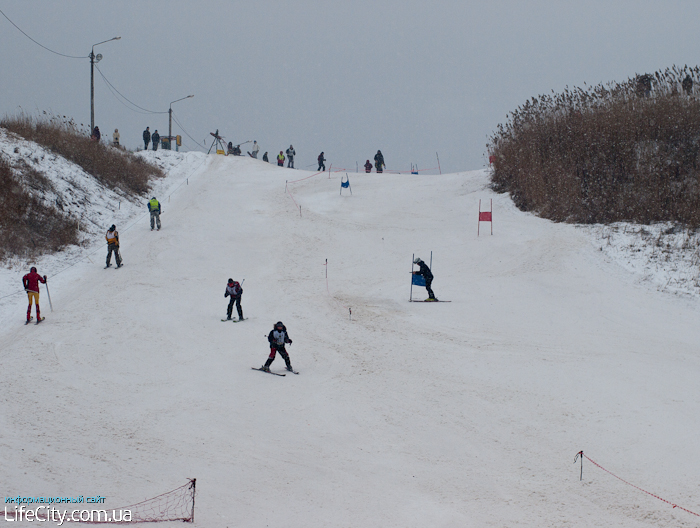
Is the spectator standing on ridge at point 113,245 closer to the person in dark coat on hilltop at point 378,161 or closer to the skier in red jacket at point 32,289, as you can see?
the skier in red jacket at point 32,289

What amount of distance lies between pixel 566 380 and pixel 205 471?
25.5ft

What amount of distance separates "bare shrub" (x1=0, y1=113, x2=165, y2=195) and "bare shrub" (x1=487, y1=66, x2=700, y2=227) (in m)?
18.9

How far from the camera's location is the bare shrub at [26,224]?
2050 centimetres

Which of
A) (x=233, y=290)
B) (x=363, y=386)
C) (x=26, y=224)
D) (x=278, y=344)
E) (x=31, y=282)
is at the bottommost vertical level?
(x=363, y=386)

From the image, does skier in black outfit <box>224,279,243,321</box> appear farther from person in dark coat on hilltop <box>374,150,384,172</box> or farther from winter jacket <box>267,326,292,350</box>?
person in dark coat on hilltop <box>374,150,384,172</box>

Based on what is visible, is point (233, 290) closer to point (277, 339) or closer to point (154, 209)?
point (277, 339)

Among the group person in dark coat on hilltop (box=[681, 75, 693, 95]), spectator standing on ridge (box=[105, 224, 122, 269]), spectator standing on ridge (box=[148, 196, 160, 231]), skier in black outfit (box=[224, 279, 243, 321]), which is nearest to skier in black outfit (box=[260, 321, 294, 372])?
skier in black outfit (box=[224, 279, 243, 321])

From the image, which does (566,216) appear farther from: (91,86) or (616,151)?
(91,86)

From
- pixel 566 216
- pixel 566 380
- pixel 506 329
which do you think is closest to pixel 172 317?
pixel 506 329

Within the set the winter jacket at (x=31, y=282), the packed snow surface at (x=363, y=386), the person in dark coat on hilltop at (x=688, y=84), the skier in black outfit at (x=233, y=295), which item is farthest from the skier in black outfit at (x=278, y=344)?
the person in dark coat on hilltop at (x=688, y=84)

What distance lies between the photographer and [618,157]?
25.8m

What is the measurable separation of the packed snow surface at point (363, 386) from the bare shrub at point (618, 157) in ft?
9.05

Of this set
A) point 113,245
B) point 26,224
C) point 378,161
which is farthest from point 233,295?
point 378,161

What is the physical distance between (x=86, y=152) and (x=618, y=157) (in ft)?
80.8
